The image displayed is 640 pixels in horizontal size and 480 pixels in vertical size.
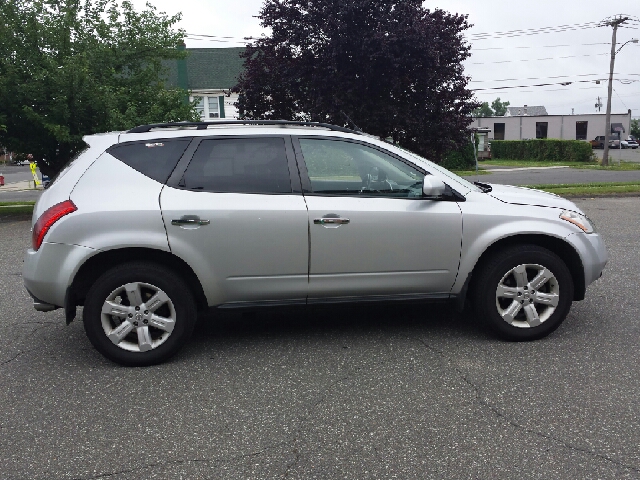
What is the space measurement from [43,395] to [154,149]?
6.15ft

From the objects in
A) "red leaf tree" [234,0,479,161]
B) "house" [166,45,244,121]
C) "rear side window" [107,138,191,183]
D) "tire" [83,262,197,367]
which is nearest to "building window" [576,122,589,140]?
"house" [166,45,244,121]

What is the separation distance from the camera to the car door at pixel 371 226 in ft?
14.6

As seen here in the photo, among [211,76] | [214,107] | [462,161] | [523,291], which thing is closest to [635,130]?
[462,161]

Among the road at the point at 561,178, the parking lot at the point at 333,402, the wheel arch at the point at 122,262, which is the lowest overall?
the road at the point at 561,178

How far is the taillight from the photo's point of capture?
420 centimetres

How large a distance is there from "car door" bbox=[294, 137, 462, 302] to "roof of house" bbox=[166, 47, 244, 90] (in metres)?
34.5

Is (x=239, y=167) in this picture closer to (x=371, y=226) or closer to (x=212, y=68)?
(x=371, y=226)

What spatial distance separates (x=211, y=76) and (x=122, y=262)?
36.3 m

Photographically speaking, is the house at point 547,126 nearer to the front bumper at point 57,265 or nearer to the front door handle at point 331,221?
the front door handle at point 331,221

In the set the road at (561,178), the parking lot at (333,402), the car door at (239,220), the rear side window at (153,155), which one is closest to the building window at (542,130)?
the road at (561,178)

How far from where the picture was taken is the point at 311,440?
10.6 feet

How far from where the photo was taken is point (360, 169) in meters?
4.68

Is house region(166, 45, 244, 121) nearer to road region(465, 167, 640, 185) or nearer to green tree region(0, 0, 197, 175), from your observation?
road region(465, 167, 640, 185)

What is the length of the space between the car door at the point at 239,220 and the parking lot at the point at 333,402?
59 centimetres
